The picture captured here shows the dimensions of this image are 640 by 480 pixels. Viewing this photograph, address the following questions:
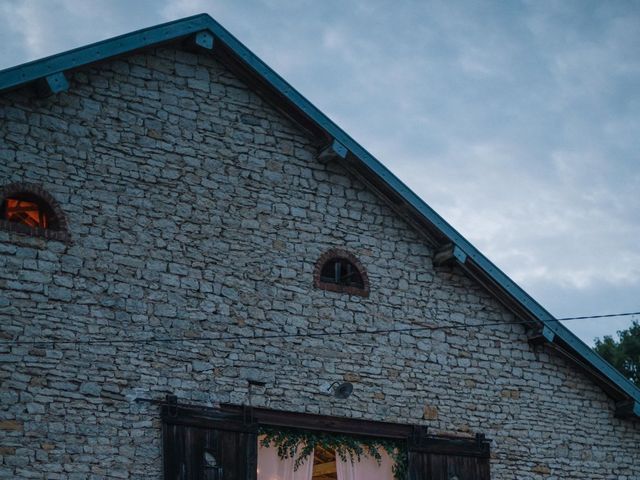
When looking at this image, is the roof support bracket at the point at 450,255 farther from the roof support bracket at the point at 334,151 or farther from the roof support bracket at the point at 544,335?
the roof support bracket at the point at 334,151

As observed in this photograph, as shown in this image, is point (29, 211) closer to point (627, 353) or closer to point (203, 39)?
point (203, 39)

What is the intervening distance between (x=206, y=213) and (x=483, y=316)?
4924mm

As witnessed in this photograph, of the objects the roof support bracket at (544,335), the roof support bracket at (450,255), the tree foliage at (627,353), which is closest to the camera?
the roof support bracket at (450,255)

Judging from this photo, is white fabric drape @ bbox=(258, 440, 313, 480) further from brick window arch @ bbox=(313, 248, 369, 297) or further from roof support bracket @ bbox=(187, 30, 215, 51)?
roof support bracket @ bbox=(187, 30, 215, 51)

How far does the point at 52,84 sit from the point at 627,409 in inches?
411

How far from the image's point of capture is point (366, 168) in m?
Result: 16.8

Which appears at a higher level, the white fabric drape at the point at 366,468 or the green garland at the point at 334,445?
the green garland at the point at 334,445

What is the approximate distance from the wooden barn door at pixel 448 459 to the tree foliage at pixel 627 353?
16.8 metres

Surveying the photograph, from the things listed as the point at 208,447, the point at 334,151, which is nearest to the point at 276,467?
the point at 208,447

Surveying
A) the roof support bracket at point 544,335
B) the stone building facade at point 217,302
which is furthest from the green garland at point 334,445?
the roof support bracket at point 544,335

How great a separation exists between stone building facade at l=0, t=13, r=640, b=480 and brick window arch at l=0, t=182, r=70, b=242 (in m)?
0.07

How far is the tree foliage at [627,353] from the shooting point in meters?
32.3

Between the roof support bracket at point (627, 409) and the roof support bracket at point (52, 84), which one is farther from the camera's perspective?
the roof support bracket at point (627, 409)

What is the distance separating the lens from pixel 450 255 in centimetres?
1698
